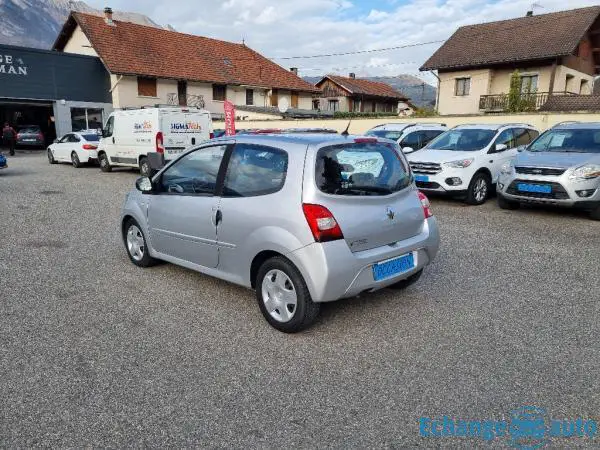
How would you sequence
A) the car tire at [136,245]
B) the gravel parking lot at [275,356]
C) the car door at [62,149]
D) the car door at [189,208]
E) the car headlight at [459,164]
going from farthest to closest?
the car door at [62,149], the car headlight at [459,164], the car tire at [136,245], the car door at [189,208], the gravel parking lot at [275,356]

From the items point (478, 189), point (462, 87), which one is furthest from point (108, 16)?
point (478, 189)

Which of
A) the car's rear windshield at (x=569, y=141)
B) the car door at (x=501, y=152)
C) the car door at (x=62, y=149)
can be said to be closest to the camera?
the car's rear windshield at (x=569, y=141)

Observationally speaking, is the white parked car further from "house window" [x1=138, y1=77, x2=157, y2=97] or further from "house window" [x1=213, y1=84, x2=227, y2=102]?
"house window" [x1=213, y1=84, x2=227, y2=102]

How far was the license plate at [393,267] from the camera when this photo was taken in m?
3.87

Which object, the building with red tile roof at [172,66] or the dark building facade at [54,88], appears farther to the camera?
the building with red tile roof at [172,66]

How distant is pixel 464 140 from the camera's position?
10.5 meters

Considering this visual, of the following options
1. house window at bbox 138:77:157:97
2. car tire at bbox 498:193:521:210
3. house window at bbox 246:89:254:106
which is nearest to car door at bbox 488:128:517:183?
car tire at bbox 498:193:521:210

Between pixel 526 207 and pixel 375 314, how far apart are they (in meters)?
6.84

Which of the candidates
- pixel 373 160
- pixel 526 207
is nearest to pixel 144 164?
pixel 526 207

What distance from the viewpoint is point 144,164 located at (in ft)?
48.6

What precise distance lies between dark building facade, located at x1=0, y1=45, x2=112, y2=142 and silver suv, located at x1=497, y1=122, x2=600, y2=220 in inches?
1118

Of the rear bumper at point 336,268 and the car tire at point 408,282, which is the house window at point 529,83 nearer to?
the car tire at point 408,282

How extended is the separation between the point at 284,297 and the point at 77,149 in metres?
17.1

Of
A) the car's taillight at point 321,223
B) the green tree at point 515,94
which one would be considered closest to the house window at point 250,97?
the green tree at point 515,94
